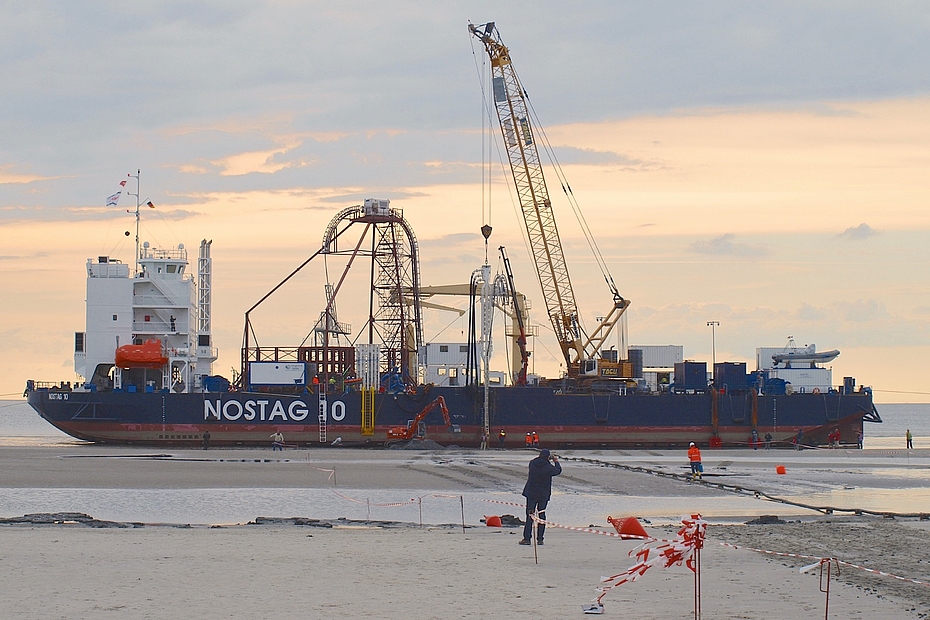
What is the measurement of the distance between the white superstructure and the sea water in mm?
28749

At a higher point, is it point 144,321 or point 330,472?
point 144,321

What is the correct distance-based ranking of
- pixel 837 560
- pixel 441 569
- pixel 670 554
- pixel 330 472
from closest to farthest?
1. pixel 670 554
2. pixel 837 560
3. pixel 441 569
4. pixel 330 472

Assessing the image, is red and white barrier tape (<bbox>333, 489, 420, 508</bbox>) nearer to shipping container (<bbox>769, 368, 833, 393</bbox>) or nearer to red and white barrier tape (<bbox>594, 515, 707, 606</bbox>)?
red and white barrier tape (<bbox>594, 515, 707, 606</bbox>)

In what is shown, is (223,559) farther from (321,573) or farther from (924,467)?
(924,467)

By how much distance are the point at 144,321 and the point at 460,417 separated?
17513 mm

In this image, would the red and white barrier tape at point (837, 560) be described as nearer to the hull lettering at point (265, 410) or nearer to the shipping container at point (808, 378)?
the hull lettering at point (265, 410)

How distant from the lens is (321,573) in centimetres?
1245

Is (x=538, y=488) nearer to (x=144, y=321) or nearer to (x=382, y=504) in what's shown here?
(x=382, y=504)

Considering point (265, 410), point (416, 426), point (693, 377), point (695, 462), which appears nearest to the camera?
point (695, 462)

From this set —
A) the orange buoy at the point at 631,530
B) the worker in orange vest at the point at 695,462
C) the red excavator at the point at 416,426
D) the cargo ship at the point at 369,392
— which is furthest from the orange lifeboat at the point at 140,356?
the orange buoy at the point at 631,530

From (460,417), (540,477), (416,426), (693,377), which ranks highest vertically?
(693,377)

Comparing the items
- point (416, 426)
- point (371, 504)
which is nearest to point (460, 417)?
point (416, 426)

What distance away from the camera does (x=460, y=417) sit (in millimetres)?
51531

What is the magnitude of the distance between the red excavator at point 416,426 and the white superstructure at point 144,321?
426 inches
